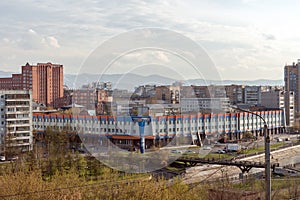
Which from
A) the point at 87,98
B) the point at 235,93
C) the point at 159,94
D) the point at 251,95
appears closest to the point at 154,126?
the point at 159,94

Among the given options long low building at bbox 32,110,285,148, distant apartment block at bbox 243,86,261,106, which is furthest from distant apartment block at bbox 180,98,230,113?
distant apartment block at bbox 243,86,261,106

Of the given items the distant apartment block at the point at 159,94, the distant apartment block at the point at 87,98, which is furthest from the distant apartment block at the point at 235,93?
the distant apartment block at the point at 87,98

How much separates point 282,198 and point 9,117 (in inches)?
313

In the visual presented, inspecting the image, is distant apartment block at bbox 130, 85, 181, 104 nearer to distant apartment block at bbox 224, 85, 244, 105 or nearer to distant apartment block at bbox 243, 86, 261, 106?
distant apartment block at bbox 243, 86, 261, 106

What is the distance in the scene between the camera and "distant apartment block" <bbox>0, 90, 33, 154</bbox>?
10745 mm

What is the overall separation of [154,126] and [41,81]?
10431 mm

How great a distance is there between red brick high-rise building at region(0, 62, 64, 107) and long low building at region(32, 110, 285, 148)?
673 centimetres

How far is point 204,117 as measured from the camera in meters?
12.2

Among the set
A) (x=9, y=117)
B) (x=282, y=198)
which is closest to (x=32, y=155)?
(x=9, y=117)

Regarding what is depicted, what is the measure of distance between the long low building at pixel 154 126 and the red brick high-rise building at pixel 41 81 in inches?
265

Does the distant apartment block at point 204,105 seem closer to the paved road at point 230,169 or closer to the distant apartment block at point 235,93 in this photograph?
the paved road at point 230,169

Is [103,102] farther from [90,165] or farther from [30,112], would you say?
[90,165]

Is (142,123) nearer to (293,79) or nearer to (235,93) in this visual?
(235,93)

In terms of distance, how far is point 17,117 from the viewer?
36.1ft
